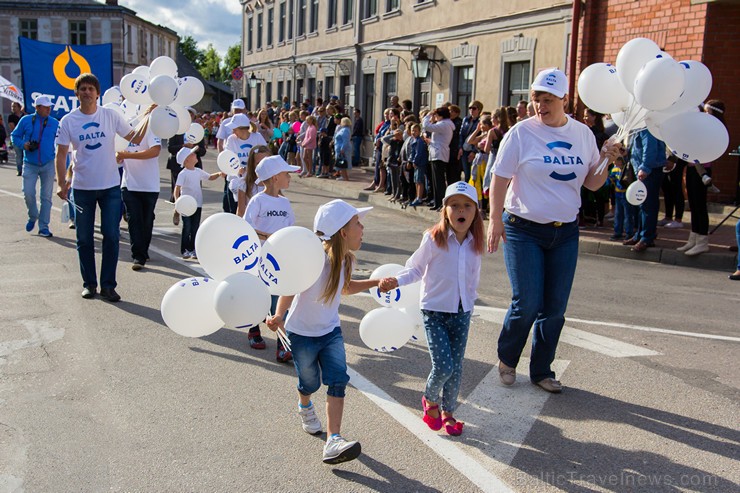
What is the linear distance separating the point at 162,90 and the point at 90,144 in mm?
988

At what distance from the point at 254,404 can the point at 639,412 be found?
7.94 feet

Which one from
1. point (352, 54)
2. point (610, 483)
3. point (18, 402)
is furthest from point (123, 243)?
point (352, 54)

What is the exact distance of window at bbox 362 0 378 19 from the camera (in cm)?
2728

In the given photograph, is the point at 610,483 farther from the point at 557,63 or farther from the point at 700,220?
the point at 557,63

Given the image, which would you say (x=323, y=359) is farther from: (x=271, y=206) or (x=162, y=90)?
(x=162, y=90)

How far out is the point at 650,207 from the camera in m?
10.3

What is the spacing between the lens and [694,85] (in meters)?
4.97

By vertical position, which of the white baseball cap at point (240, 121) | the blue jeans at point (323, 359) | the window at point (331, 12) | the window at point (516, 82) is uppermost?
the window at point (331, 12)

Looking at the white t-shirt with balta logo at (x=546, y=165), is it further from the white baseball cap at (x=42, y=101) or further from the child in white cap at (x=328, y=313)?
the white baseball cap at (x=42, y=101)

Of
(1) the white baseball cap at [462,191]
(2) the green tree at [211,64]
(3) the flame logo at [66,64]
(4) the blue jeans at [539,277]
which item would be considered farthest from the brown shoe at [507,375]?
(2) the green tree at [211,64]

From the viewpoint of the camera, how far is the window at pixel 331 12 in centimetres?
3136

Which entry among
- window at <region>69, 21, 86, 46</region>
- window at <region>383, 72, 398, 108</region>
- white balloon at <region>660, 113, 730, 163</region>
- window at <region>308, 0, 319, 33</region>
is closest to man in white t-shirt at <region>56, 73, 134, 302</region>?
white balloon at <region>660, 113, 730, 163</region>

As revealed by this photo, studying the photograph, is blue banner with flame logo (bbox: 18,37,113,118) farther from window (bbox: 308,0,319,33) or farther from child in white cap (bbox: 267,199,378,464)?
window (bbox: 308,0,319,33)

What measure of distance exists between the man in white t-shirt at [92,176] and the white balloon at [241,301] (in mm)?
3826
